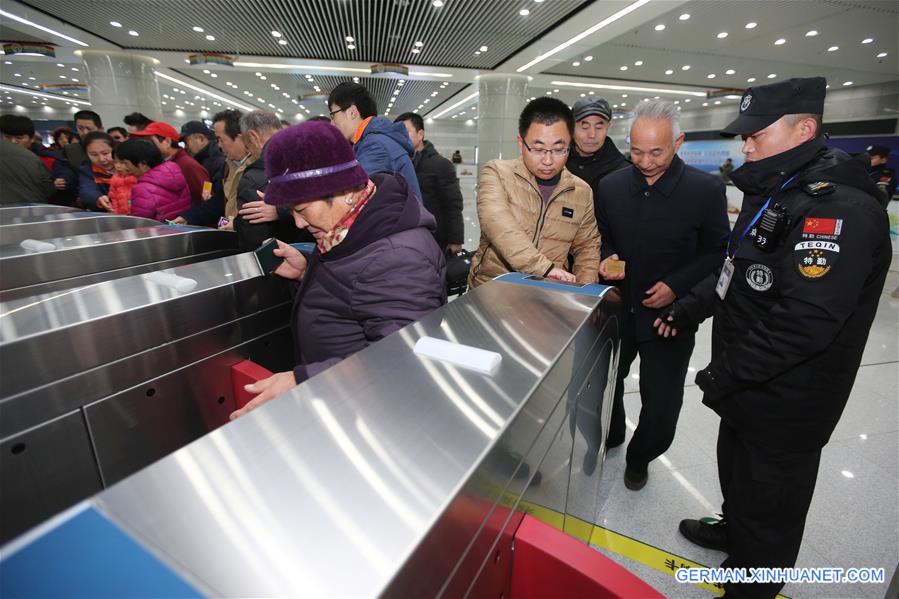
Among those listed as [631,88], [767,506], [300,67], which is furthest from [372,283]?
[631,88]

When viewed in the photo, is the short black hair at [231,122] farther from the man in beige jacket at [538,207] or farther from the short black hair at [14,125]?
the short black hair at [14,125]

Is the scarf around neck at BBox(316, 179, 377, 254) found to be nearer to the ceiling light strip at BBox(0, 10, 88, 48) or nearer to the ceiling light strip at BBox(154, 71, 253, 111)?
the ceiling light strip at BBox(0, 10, 88, 48)

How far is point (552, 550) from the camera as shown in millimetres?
726

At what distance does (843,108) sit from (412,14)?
1407cm

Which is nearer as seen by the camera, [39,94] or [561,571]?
[561,571]

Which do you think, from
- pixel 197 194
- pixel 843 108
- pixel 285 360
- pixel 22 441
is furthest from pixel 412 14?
pixel 843 108

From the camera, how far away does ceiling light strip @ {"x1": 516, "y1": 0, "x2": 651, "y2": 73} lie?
22.7 feet

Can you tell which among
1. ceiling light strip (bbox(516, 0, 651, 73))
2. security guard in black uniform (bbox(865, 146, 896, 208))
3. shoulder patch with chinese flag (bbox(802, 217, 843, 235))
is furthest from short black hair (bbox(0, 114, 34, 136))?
security guard in black uniform (bbox(865, 146, 896, 208))

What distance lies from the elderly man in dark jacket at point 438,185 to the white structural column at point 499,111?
29.4 ft

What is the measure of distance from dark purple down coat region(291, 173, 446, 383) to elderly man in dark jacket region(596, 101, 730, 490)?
1017 millimetres

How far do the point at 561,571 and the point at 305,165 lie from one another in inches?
41.0

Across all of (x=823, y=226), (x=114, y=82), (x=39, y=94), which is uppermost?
(x=39, y=94)

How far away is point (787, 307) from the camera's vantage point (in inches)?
48.0

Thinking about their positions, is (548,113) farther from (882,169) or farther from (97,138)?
(882,169)
